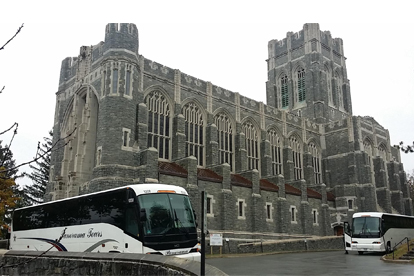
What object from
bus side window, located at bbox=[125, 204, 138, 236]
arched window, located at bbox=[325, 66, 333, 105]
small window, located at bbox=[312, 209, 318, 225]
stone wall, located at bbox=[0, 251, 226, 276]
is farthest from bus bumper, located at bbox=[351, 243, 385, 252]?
arched window, located at bbox=[325, 66, 333, 105]

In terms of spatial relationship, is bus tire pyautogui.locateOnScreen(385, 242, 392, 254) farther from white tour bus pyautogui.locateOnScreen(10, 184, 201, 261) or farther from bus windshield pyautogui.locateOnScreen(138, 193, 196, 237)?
bus windshield pyautogui.locateOnScreen(138, 193, 196, 237)

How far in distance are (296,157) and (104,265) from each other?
34.7 meters

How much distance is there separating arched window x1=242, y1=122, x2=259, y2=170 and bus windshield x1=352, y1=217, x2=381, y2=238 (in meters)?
14.3

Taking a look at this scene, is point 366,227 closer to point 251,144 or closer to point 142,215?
point 142,215

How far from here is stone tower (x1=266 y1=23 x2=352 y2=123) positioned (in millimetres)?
49469

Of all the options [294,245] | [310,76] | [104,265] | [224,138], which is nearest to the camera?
[104,265]

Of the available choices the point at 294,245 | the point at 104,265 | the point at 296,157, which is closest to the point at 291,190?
the point at 294,245

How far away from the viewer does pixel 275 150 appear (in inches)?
1582

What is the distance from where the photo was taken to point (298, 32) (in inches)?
2120

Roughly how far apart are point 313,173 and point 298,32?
70.5 feet

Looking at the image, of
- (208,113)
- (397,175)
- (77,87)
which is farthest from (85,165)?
(397,175)

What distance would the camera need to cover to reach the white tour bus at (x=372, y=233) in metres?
22.8

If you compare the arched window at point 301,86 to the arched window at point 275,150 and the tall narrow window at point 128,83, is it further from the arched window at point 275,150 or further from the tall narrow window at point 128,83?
the tall narrow window at point 128,83

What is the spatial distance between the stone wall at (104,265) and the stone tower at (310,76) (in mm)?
40669
